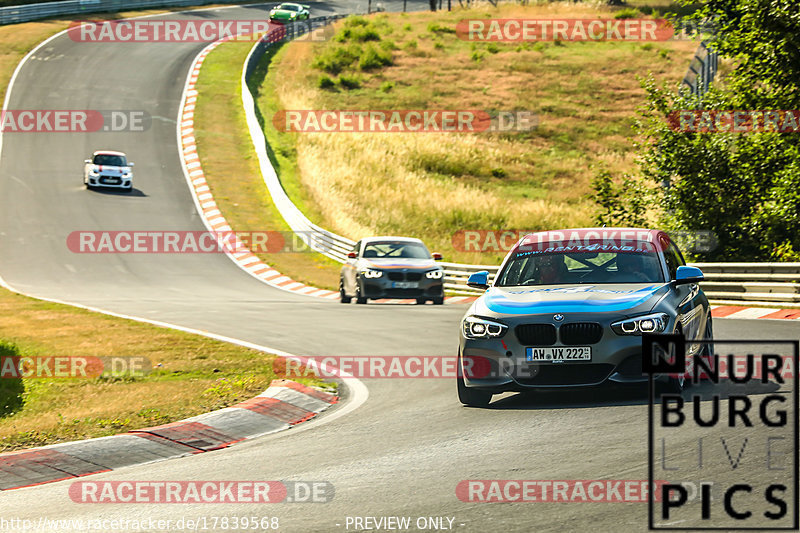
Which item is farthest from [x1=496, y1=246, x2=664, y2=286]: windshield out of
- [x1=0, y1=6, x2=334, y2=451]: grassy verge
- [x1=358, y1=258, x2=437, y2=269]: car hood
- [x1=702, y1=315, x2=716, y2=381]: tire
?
[x1=358, y1=258, x2=437, y2=269]: car hood

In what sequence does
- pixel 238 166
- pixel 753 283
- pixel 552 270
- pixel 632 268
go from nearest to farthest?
pixel 632 268
pixel 552 270
pixel 753 283
pixel 238 166

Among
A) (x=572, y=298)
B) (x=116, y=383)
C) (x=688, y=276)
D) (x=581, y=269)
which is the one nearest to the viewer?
(x=572, y=298)

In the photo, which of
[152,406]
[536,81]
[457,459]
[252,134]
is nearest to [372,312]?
[152,406]

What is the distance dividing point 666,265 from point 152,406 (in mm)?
5169

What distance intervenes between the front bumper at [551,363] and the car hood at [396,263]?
13.2m

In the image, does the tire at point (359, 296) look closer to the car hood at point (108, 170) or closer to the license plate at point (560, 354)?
the license plate at point (560, 354)

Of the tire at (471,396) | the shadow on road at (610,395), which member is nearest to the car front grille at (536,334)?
the shadow on road at (610,395)

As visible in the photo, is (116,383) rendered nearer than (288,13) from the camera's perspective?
Yes

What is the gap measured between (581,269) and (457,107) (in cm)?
4970

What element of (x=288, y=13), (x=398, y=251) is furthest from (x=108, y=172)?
(x=288, y=13)

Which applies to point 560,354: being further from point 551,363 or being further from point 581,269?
point 581,269

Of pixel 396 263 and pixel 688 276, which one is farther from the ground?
pixel 688 276

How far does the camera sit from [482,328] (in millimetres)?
8938

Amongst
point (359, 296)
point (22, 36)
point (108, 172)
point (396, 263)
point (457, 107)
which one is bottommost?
point (359, 296)
